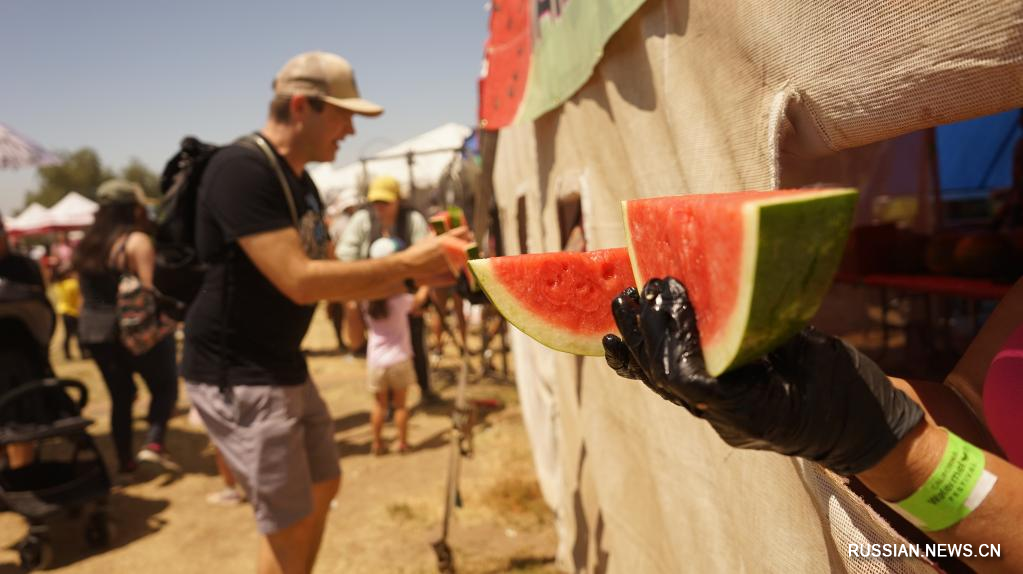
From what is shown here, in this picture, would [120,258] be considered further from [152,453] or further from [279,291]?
[279,291]

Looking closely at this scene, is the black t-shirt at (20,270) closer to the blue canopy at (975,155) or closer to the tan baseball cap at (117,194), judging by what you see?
the tan baseball cap at (117,194)

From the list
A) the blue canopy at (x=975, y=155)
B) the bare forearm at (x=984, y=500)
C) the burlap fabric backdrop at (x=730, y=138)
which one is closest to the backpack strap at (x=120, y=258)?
the burlap fabric backdrop at (x=730, y=138)

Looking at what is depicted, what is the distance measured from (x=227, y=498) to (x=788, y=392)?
6.00m

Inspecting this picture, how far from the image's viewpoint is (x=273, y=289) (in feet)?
8.91

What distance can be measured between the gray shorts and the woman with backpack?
2981 mm

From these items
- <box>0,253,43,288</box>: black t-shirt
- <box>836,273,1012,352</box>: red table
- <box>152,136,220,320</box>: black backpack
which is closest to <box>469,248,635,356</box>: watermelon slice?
<box>152,136,220,320</box>: black backpack

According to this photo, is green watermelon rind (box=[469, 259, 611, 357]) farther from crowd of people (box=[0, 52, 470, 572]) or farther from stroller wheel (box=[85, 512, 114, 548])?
stroller wheel (box=[85, 512, 114, 548])

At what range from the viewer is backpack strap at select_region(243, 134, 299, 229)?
265 centimetres

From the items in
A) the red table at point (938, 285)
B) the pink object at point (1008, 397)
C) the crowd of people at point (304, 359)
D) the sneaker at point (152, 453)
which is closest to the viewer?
the crowd of people at point (304, 359)

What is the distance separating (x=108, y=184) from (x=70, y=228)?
791 inches

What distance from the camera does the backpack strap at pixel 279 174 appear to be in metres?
2.65

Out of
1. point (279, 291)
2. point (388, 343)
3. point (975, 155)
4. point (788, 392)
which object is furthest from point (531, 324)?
point (975, 155)

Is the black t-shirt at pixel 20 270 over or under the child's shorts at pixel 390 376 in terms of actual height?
over

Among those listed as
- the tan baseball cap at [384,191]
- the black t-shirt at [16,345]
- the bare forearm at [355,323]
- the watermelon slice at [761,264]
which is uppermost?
the tan baseball cap at [384,191]
